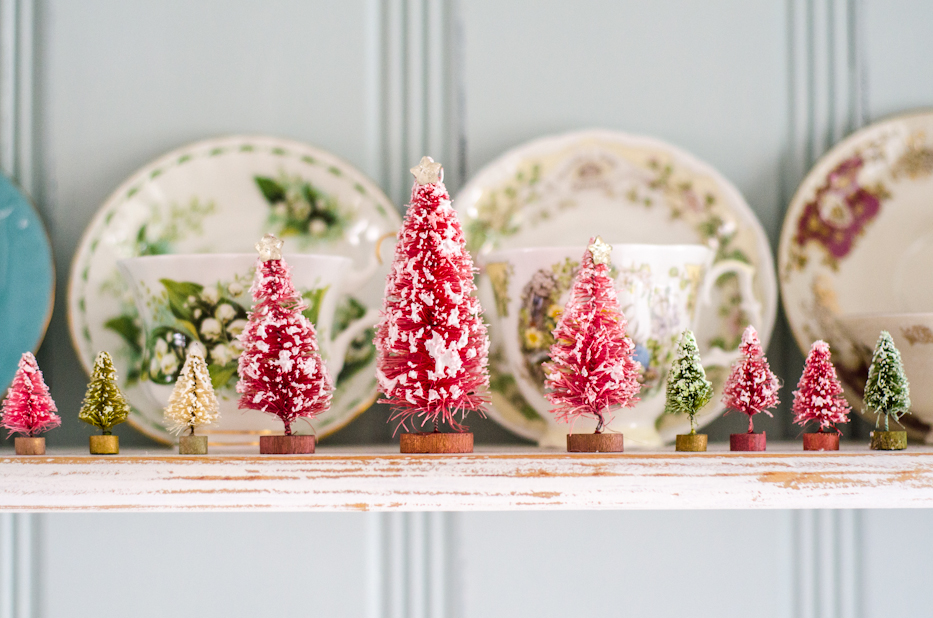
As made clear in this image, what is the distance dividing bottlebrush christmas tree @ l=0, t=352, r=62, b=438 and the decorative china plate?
0.31 ft

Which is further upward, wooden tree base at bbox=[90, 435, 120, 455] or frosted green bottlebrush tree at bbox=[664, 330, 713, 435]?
frosted green bottlebrush tree at bbox=[664, 330, 713, 435]

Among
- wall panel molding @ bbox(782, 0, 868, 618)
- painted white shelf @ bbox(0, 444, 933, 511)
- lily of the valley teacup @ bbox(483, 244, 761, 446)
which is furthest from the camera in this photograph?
wall panel molding @ bbox(782, 0, 868, 618)

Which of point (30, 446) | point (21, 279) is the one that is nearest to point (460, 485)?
point (30, 446)

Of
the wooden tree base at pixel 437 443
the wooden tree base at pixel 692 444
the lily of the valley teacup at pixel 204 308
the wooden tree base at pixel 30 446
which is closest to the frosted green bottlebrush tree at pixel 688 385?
the wooden tree base at pixel 692 444

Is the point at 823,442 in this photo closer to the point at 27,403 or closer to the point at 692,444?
the point at 692,444

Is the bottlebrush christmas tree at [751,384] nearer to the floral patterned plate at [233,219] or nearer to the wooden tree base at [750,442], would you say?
the wooden tree base at [750,442]

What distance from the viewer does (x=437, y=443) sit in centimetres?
41

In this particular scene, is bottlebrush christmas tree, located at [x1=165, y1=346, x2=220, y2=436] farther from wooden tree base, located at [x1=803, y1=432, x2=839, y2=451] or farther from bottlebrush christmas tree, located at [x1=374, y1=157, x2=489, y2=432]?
wooden tree base, located at [x1=803, y1=432, x2=839, y2=451]

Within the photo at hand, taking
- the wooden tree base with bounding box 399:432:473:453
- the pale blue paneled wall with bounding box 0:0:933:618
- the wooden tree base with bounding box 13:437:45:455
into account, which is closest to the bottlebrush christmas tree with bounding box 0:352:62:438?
the wooden tree base with bounding box 13:437:45:455

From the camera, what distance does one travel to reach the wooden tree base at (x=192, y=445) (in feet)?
1.40

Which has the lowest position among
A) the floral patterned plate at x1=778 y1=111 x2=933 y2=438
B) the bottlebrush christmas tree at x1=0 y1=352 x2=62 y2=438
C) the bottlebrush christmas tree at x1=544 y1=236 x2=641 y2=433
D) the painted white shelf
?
the painted white shelf

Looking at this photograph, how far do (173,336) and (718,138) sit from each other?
427 mm

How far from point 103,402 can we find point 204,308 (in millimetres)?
80

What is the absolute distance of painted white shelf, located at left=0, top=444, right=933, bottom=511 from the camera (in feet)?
1.23
